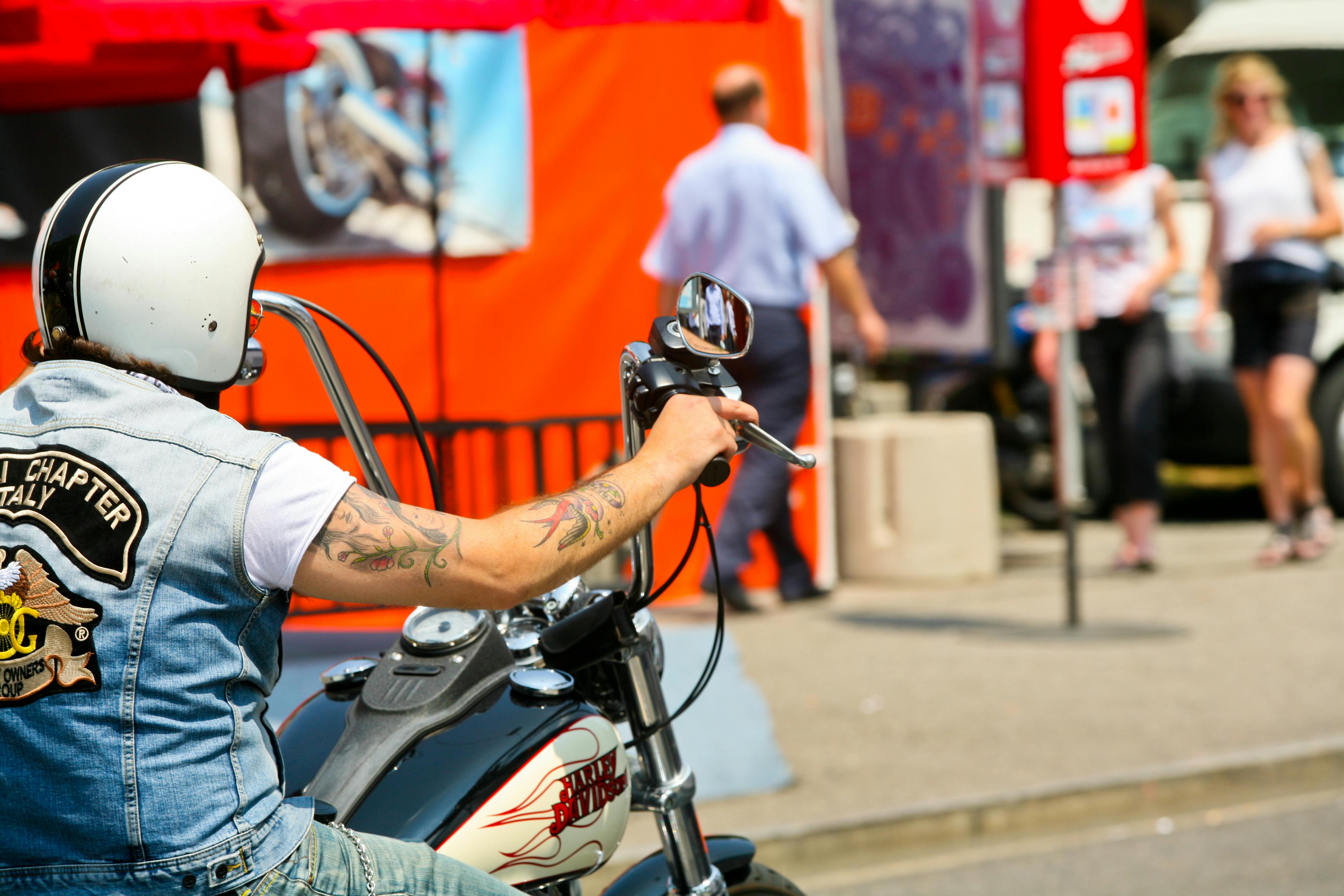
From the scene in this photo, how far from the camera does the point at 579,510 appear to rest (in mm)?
1872

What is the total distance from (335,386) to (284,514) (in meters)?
0.63

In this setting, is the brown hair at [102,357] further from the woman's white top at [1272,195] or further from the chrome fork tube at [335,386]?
the woman's white top at [1272,195]

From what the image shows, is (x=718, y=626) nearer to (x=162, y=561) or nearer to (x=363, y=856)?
(x=363, y=856)

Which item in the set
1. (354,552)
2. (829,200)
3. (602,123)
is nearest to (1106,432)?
(829,200)

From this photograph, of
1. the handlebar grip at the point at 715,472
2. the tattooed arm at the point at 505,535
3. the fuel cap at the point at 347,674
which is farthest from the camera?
the fuel cap at the point at 347,674

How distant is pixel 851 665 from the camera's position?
6195 mm

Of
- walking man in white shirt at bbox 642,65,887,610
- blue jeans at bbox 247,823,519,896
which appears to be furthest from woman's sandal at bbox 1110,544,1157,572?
blue jeans at bbox 247,823,519,896

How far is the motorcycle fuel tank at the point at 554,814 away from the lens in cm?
207

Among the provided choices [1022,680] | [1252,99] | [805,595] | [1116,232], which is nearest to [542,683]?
[1022,680]

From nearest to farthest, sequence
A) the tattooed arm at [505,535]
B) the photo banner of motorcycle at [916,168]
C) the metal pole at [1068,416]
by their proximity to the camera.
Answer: the tattooed arm at [505,535] → the metal pole at [1068,416] → the photo banner of motorcycle at [916,168]

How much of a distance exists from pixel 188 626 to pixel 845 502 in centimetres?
635

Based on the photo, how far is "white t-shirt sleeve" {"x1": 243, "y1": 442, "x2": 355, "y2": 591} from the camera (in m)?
1.65

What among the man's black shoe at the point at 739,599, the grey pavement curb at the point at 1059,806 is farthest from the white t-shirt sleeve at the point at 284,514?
the man's black shoe at the point at 739,599

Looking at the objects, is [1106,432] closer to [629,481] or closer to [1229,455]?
[1229,455]
